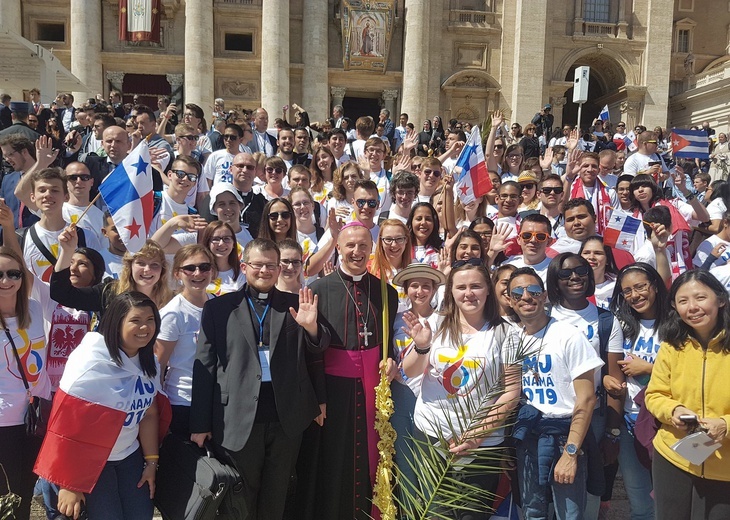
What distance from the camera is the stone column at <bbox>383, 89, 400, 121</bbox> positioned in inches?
1254

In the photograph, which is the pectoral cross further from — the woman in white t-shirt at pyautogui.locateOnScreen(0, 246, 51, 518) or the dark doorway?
the dark doorway

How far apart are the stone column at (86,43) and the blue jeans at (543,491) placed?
29.4 meters

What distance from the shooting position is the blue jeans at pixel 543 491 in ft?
12.9

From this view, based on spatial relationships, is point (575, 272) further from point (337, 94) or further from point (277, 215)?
point (337, 94)

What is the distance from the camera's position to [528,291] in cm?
404

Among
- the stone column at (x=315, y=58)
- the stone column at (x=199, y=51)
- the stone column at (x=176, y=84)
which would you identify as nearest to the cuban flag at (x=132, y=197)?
the stone column at (x=199, y=51)

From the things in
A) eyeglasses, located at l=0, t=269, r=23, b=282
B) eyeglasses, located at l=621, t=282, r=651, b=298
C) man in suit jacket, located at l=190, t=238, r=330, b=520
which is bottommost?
man in suit jacket, located at l=190, t=238, r=330, b=520

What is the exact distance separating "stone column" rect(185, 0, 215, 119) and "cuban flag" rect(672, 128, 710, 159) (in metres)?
23.4

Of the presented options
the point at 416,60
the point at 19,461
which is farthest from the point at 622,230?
the point at 416,60

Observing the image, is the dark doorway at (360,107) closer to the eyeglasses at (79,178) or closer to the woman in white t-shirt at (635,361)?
the eyeglasses at (79,178)

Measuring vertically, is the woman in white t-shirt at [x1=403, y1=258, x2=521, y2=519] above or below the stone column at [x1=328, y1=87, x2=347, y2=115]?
below

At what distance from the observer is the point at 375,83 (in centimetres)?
3184

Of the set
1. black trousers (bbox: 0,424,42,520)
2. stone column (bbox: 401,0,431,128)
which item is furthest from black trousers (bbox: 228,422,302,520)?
stone column (bbox: 401,0,431,128)

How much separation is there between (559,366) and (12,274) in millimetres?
3545
